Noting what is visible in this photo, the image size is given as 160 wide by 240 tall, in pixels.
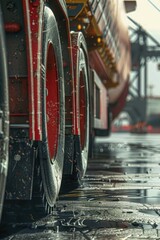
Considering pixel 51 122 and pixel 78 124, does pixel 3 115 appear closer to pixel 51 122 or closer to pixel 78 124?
pixel 51 122

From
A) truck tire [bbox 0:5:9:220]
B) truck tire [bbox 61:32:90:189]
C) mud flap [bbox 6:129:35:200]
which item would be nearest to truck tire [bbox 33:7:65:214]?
mud flap [bbox 6:129:35:200]

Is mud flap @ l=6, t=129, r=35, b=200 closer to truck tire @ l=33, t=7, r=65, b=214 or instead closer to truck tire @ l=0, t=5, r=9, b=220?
truck tire @ l=33, t=7, r=65, b=214

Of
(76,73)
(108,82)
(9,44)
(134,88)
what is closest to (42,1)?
(9,44)

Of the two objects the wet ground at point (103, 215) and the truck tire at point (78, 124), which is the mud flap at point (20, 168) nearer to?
the wet ground at point (103, 215)

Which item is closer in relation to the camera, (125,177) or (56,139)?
(56,139)

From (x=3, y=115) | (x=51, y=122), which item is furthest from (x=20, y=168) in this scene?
(x=51, y=122)

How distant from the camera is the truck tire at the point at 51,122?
3.67 meters

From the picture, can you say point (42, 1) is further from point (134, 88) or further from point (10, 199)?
point (134, 88)

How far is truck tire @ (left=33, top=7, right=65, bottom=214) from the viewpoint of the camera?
12.1 feet

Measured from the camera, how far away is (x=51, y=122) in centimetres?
440

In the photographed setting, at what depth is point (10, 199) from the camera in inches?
131

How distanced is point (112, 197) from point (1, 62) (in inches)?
101

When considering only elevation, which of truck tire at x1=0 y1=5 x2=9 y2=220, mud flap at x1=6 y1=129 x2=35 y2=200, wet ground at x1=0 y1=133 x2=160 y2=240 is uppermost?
truck tire at x1=0 y1=5 x2=9 y2=220

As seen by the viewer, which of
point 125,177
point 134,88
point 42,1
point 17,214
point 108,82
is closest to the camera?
point 42,1
